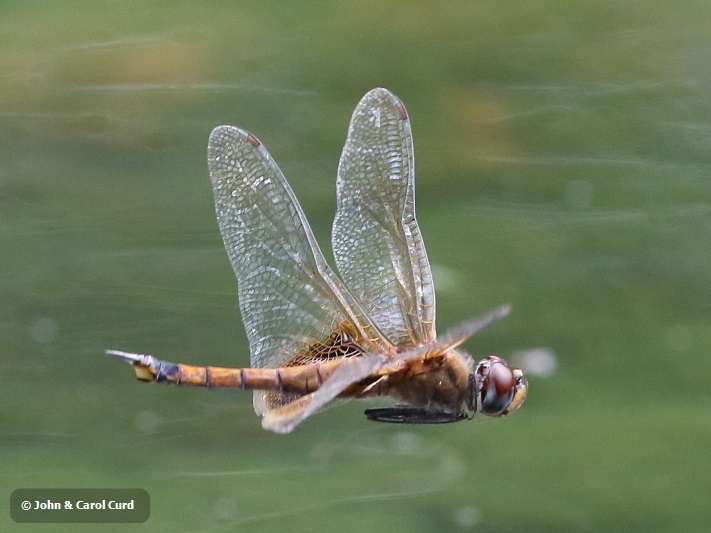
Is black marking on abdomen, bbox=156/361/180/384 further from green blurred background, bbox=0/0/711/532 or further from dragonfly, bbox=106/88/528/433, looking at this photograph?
green blurred background, bbox=0/0/711/532

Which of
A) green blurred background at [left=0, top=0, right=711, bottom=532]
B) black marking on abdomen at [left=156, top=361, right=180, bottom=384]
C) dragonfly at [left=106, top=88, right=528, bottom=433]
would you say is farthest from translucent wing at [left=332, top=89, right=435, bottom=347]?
green blurred background at [left=0, top=0, right=711, bottom=532]

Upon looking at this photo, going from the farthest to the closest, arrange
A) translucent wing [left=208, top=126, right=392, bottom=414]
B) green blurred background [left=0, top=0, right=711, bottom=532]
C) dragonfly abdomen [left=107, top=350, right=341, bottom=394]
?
green blurred background [left=0, top=0, right=711, bottom=532] → translucent wing [left=208, top=126, right=392, bottom=414] → dragonfly abdomen [left=107, top=350, right=341, bottom=394]

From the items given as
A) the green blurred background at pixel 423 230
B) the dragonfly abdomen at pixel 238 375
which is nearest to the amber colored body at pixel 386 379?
the dragonfly abdomen at pixel 238 375

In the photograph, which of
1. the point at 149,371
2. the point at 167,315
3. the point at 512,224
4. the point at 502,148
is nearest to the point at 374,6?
the point at 502,148

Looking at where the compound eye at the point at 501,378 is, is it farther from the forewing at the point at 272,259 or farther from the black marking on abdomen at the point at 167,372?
the black marking on abdomen at the point at 167,372

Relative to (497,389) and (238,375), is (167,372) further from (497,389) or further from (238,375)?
(497,389)

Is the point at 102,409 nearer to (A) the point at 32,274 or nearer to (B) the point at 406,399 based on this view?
(A) the point at 32,274
